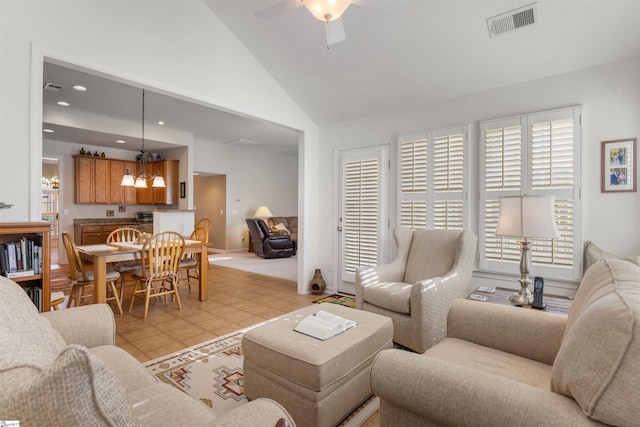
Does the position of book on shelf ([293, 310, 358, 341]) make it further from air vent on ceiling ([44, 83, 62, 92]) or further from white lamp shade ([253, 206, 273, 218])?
white lamp shade ([253, 206, 273, 218])

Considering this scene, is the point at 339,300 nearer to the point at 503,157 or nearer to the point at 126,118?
the point at 503,157

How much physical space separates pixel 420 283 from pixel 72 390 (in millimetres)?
2453

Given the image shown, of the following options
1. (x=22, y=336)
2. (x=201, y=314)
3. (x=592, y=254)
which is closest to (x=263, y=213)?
(x=201, y=314)

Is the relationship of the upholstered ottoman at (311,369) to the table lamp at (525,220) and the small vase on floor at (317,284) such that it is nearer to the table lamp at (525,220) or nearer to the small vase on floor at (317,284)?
the table lamp at (525,220)

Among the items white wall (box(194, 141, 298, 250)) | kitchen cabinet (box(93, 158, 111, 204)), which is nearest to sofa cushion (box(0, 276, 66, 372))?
kitchen cabinet (box(93, 158, 111, 204))

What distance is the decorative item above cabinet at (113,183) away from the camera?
6867 millimetres

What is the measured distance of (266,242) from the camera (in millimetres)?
8016

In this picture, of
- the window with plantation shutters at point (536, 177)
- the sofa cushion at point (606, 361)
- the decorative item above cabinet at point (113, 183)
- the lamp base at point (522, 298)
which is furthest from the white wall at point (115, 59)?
the decorative item above cabinet at point (113, 183)

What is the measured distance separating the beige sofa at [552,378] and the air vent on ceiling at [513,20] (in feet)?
7.11

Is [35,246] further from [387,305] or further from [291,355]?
[387,305]

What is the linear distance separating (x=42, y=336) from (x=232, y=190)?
808 cm

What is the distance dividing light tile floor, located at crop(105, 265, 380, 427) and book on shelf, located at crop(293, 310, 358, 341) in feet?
1.74

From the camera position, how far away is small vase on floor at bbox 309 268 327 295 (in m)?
4.66

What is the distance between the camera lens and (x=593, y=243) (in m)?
2.89
